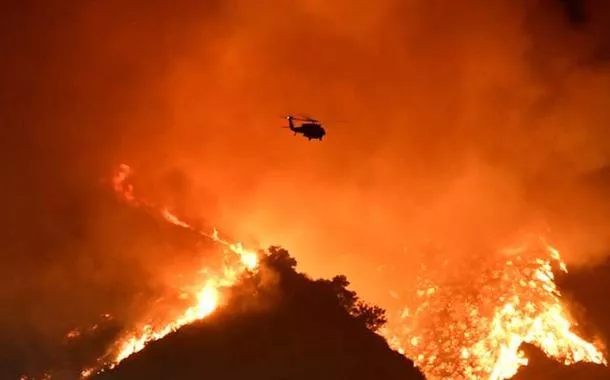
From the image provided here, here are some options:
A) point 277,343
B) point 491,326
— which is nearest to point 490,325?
point 491,326

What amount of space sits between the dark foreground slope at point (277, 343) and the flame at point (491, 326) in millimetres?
35835

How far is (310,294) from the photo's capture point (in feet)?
167

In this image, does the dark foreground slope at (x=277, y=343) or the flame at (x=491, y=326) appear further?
the flame at (x=491, y=326)

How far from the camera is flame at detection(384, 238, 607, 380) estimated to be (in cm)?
8175

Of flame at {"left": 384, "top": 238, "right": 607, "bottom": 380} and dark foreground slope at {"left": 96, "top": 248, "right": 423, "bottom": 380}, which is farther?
flame at {"left": 384, "top": 238, "right": 607, "bottom": 380}

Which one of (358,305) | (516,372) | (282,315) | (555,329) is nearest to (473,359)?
(516,372)

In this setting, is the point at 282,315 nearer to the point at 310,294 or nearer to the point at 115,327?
the point at 310,294

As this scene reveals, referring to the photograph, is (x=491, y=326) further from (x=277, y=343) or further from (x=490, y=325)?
(x=277, y=343)

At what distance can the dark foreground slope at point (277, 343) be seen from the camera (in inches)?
1737

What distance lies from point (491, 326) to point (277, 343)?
48074 mm

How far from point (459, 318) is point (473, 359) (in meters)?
6.35

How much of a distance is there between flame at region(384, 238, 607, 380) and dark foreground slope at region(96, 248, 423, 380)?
118ft

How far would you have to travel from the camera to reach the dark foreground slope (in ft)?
145

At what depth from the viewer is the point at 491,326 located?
85.5 meters
